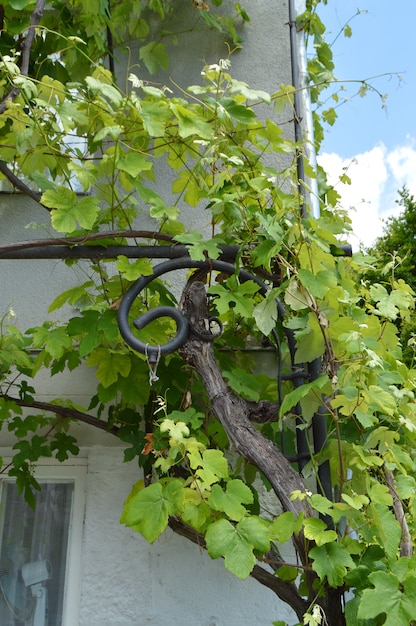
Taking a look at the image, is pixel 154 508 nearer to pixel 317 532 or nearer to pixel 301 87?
pixel 317 532

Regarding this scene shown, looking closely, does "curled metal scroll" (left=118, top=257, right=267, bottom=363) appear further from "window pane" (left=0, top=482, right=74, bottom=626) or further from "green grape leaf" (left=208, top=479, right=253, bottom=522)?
"window pane" (left=0, top=482, right=74, bottom=626)

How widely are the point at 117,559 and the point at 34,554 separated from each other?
0.43 m

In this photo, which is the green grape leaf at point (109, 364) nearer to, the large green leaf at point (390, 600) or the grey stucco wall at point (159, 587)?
the grey stucco wall at point (159, 587)

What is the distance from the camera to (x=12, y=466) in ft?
10.2

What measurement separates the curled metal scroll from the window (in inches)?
52.7

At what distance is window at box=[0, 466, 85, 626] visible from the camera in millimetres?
2928

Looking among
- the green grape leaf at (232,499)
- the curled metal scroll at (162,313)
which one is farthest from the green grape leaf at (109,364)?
the green grape leaf at (232,499)

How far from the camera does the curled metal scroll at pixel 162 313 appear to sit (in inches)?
77.5

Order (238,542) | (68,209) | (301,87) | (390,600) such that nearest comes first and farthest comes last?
(390,600), (238,542), (68,209), (301,87)

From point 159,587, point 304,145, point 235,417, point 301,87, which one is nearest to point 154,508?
point 235,417

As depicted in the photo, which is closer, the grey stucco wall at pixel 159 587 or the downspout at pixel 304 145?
the downspout at pixel 304 145

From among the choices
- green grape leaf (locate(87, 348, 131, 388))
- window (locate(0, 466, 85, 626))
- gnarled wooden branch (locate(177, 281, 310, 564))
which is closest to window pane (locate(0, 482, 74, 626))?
window (locate(0, 466, 85, 626))

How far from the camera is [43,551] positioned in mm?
3027

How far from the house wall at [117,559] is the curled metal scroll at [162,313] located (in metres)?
1.02
